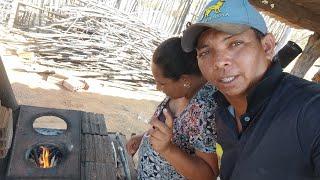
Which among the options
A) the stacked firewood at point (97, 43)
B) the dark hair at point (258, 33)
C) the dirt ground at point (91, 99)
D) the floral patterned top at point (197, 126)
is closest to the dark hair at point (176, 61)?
the floral patterned top at point (197, 126)

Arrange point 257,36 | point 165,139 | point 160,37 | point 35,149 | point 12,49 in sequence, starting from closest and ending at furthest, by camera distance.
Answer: point 257,36, point 165,139, point 35,149, point 12,49, point 160,37

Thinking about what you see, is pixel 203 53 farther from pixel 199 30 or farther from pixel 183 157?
pixel 183 157

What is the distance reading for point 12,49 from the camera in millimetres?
8008

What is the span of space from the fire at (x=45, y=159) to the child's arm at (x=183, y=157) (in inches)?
38.2

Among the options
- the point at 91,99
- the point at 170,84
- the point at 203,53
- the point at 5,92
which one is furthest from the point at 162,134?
the point at 91,99

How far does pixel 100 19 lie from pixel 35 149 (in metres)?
6.87

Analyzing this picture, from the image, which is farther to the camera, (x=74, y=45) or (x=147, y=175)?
(x=74, y=45)

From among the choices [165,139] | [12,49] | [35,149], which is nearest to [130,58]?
[12,49]

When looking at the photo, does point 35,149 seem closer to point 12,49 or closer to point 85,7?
point 12,49

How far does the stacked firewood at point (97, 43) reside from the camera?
8148 mm

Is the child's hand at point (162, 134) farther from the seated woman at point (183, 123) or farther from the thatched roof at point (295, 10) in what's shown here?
the thatched roof at point (295, 10)

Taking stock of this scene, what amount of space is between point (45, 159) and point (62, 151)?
127mm

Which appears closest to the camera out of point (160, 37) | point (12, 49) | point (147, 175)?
point (147, 175)

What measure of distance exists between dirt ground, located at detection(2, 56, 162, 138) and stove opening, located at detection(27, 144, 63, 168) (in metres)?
3.08
